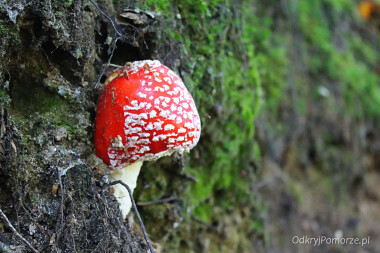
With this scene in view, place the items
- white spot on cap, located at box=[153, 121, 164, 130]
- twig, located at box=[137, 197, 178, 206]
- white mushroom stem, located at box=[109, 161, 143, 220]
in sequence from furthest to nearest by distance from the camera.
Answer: twig, located at box=[137, 197, 178, 206], white mushroom stem, located at box=[109, 161, 143, 220], white spot on cap, located at box=[153, 121, 164, 130]

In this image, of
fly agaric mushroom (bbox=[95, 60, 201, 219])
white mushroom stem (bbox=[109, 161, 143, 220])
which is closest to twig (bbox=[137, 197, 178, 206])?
white mushroom stem (bbox=[109, 161, 143, 220])

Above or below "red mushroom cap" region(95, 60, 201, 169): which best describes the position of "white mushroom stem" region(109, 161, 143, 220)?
below

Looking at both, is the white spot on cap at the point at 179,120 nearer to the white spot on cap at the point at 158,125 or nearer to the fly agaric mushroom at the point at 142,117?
the fly agaric mushroom at the point at 142,117

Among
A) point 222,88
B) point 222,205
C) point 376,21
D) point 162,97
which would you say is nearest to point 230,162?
point 222,205

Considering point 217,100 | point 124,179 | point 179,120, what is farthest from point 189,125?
point 217,100

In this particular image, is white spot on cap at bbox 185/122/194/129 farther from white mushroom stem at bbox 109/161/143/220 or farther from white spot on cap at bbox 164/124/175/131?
white mushroom stem at bbox 109/161/143/220

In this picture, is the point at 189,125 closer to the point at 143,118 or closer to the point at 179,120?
the point at 179,120

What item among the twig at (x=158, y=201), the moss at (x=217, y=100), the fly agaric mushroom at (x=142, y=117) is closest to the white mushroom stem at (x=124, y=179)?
the fly agaric mushroom at (x=142, y=117)

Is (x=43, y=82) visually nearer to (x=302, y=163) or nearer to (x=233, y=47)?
(x=233, y=47)

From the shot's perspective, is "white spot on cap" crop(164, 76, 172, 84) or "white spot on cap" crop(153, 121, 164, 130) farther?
"white spot on cap" crop(164, 76, 172, 84)
